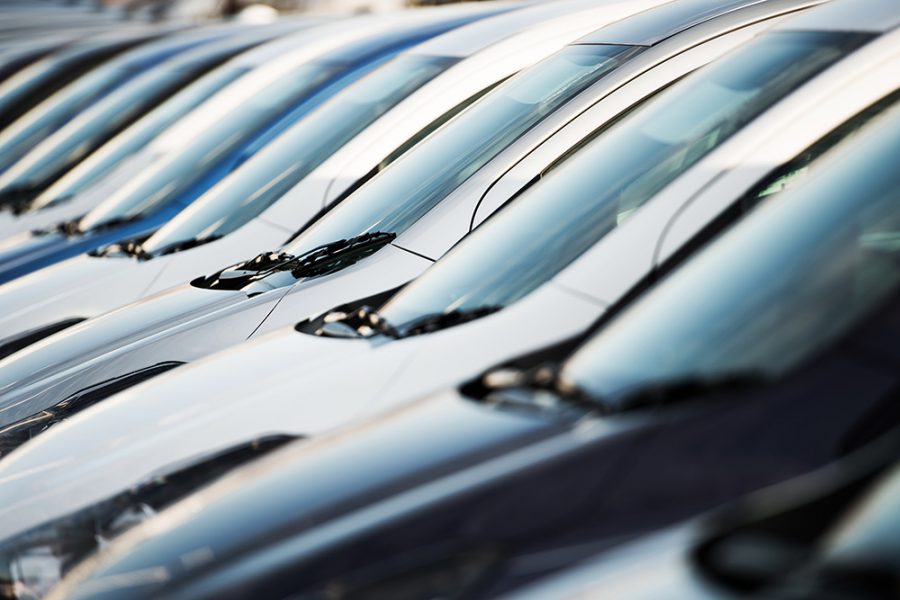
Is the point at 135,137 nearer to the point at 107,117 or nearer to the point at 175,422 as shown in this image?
the point at 107,117

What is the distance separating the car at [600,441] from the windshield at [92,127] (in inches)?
265

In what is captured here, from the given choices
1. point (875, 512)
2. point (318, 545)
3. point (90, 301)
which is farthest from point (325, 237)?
point (875, 512)

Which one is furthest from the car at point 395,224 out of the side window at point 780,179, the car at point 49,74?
the car at point 49,74

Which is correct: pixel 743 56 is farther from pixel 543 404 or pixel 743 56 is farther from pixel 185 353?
pixel 185 353

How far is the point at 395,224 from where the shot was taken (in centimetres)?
439

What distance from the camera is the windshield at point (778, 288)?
221 centimetres

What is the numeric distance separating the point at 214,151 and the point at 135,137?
1.73 metres

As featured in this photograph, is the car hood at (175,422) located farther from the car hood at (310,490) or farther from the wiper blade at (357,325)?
the car hood at (310,490)

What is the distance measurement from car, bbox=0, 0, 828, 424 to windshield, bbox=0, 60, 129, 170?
5271mm

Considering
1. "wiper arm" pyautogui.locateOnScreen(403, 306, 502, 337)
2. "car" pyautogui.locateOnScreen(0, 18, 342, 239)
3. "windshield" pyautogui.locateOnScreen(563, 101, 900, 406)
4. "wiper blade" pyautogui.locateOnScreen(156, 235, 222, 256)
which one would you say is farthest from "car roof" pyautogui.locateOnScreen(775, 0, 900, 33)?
"car" pyautogui.locateOnScreen(0, 18, 342, 239)

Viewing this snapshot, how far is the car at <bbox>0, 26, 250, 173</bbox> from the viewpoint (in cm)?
984

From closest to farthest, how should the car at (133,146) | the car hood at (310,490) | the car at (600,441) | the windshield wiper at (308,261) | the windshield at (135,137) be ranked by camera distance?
1. the car at (600,441)
2. the car hood at (310,490)
3. the windshield wiper at (308,261)
4. the car at (133,146)
5. the windshield at (135,137)

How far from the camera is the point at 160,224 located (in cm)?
626

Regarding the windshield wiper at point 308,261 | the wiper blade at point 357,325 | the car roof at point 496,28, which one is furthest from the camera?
the car roof at point 496,28
